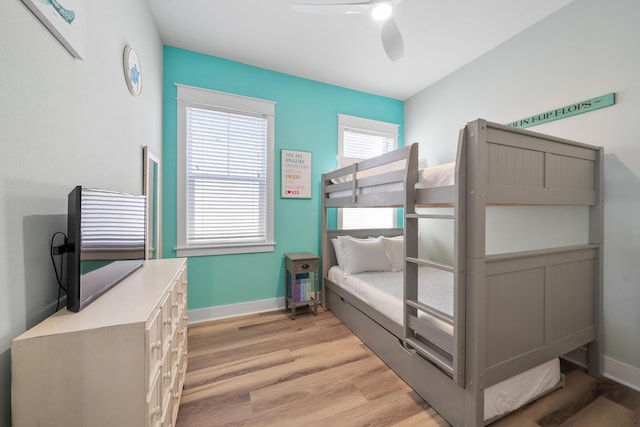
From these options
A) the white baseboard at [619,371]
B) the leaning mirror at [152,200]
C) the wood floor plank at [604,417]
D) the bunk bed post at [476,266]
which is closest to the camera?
the bunk bed post at [476,266]

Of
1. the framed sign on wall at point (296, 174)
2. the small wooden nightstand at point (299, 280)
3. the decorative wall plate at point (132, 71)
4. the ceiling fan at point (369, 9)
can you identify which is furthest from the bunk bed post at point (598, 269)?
the decorative wall plate at point (132, 71)

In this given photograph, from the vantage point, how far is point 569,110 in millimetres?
1896

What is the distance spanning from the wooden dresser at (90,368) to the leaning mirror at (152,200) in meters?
1.21

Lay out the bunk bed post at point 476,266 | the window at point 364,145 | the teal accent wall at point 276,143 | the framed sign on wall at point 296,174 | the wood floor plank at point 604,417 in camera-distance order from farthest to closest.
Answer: the window at point 364,145, the framed sign on wall at point 296,174, the teal accent wall at point 276,143, the wood floor plank at point 604,417, the bunk bed post at point 476,266

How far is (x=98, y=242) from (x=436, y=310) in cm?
163

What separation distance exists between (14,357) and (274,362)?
1.52 metres

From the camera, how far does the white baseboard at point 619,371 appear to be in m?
1.58

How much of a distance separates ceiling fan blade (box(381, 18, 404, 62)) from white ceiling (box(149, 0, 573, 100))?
1.53ft

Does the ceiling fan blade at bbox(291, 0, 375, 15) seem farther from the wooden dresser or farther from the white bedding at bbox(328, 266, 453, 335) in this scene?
the white bedding at bbox(328, 266, 453, 335)

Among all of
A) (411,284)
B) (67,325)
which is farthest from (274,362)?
(67,325)

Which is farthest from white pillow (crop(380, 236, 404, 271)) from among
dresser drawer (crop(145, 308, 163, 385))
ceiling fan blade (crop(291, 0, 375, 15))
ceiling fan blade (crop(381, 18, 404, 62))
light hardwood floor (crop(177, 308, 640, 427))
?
dresser drawer (crop(145, 308, 163, 385))

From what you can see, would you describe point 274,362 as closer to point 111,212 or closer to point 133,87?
point 111,212

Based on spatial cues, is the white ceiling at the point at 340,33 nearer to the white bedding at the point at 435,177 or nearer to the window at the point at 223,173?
the window at the point at 223,173

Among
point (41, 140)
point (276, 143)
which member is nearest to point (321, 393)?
point (41, 140)
